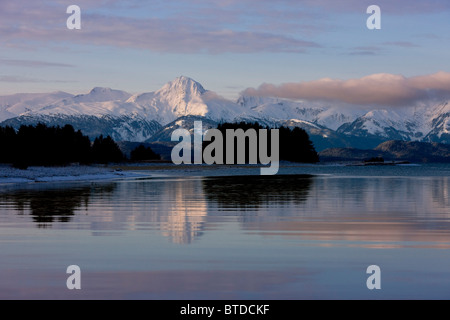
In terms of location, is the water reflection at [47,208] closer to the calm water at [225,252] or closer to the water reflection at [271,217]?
the water reflection at [271,217]

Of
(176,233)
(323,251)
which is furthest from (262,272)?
(176,233)

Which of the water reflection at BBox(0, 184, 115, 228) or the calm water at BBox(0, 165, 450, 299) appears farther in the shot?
the water reflection at BBox(0, 184, 115, 228)

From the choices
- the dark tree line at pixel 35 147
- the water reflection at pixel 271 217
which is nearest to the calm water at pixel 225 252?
the water reflection at pixel 271 217

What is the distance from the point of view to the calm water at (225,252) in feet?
54.7

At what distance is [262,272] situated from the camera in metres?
19.1

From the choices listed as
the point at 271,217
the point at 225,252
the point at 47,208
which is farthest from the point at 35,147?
the point at 225,252

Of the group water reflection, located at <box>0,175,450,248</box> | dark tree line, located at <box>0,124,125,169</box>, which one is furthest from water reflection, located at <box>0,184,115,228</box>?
dark tree line, located at <box>0,124,125,169</box>

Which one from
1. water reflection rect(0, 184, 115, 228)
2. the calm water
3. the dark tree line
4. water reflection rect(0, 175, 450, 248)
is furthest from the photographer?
the dark tree line

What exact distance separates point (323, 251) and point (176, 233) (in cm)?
798

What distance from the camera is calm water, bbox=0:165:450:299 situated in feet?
54.7

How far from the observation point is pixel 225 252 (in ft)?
75.7

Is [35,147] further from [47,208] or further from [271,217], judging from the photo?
[271,217]

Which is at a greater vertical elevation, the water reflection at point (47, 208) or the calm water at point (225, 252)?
the calm water at point (225, 252)

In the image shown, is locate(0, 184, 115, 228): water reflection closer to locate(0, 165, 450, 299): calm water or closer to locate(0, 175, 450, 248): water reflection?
locate(0, 175, 450, 248): water reflection
